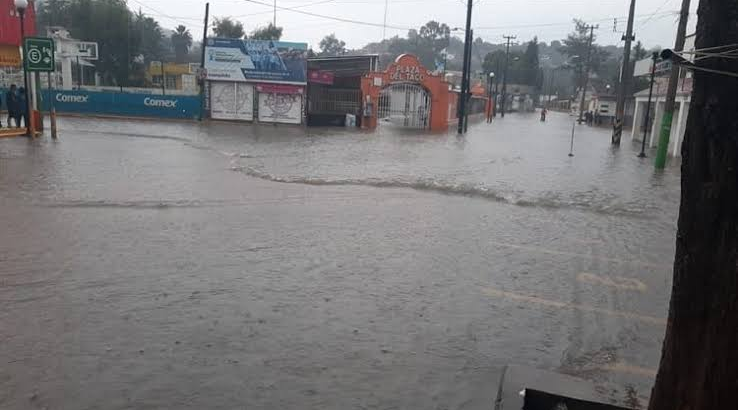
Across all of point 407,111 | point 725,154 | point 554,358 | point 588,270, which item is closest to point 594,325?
point 554,358

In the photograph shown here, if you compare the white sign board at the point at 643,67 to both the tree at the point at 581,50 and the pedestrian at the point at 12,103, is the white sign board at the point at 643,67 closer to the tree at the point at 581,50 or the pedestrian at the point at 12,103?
the pedestrian at the point at 12,103

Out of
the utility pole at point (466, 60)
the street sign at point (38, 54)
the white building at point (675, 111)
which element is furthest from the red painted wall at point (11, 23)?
the utility pole at point (466, 60)

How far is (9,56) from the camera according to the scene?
2133 centimetres

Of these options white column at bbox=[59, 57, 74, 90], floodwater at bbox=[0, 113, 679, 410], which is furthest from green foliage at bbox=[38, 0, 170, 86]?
floodwater at bbox=[0, 113, 679, 410]

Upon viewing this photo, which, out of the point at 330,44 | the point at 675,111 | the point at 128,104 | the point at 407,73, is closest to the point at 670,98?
the point at 675,111

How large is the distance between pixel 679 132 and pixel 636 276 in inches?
827

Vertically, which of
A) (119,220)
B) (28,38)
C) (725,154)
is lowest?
(119,220)

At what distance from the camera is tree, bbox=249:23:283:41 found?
69312mm

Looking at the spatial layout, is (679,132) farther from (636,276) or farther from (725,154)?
(725,154)

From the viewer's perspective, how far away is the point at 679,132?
25859 millimetres

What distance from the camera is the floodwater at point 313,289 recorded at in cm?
448

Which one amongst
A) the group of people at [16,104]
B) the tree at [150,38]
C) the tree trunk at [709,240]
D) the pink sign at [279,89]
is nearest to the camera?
the tree trunk at [709,240]

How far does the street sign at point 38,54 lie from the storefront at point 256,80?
1684 centimetres

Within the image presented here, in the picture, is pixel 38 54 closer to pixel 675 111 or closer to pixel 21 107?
pixel 21 107
